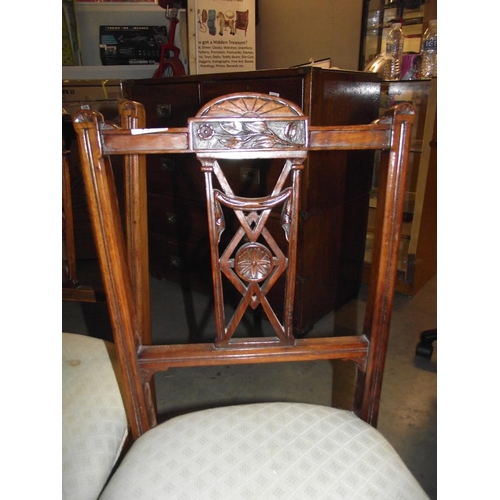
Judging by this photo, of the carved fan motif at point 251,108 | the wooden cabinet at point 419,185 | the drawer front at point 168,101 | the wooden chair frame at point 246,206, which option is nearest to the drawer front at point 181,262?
the drawer front at point 168,101

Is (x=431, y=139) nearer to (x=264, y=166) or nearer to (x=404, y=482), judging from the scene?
(x=264, y=166)

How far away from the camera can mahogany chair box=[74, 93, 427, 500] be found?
551mm

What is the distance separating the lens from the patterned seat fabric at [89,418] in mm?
638

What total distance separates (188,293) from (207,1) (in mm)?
1508

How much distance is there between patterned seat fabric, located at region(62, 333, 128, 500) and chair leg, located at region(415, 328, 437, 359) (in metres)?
1.20

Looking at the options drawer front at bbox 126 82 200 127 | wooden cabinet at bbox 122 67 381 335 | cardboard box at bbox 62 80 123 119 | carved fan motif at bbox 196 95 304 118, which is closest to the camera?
carved fan motif at bbox 196 95 304 118

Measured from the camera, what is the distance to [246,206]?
23.6 inches

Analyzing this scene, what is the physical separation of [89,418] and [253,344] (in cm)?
33

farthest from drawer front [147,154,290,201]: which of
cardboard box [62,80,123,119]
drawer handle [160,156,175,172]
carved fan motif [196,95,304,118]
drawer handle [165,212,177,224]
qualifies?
carved fan motif [196,95,304,118]

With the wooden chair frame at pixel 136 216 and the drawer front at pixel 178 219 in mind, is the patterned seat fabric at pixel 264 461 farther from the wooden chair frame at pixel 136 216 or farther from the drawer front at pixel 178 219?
the drawer front at pixel 178 219

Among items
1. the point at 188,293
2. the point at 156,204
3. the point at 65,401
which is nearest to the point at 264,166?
the point at 156,204

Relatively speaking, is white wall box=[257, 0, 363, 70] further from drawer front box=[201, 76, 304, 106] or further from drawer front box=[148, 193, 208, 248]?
drawer front box=[148, 193, 208, 248]

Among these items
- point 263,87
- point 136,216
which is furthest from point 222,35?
point 136,216

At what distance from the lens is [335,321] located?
1.84 meters
